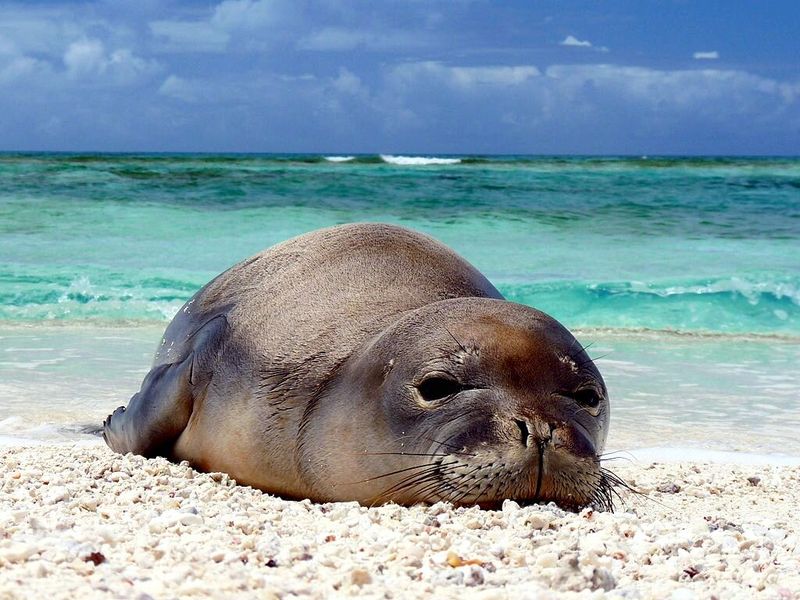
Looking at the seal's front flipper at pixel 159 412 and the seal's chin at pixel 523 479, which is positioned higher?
the seal's chin at pixel 523 479

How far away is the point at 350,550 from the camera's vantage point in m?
3.29

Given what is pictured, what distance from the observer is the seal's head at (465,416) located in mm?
3699

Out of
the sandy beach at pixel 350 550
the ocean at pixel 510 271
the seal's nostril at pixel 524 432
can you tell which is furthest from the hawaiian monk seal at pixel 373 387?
the ocean at pixel 510 271

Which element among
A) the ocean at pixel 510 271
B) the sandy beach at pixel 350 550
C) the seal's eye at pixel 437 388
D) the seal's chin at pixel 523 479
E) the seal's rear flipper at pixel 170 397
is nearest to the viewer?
the sandy beach at pixel 350 550

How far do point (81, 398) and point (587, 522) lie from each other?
4.32 m

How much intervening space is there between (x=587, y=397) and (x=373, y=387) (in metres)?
0.73

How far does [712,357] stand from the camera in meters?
9.91

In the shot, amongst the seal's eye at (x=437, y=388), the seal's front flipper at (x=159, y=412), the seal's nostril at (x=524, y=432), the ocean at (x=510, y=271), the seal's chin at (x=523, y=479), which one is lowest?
the ocean at (x=510, y=271)

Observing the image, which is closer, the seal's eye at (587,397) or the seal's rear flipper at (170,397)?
the seal's eye at (587,397)

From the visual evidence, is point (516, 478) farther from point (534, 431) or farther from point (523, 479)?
point (534, 431)

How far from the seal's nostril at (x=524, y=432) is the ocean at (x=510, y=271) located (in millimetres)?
2605

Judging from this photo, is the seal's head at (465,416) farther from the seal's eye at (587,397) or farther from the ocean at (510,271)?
the ocean at (510,271)

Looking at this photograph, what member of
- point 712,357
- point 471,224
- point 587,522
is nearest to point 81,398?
point 587,522

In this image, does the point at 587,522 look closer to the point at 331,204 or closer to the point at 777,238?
the point at 777,238
